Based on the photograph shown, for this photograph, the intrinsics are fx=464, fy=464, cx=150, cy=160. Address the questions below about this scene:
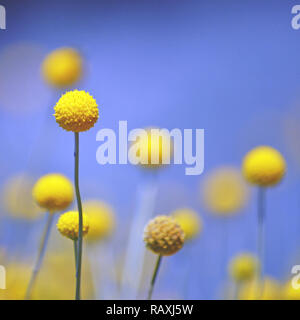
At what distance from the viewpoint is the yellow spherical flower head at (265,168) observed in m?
0.81

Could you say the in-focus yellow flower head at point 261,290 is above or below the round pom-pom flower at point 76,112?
below

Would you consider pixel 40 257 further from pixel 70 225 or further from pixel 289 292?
pixel 289 292

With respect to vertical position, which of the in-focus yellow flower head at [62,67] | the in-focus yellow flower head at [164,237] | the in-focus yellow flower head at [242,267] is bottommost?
the in-focus yellow flower head at [242,267]

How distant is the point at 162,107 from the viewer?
37.5 inches

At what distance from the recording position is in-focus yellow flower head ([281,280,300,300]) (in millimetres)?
896

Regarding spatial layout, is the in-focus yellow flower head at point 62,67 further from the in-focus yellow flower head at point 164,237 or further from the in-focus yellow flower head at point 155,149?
the in-focus yellow flower head at point 164,237

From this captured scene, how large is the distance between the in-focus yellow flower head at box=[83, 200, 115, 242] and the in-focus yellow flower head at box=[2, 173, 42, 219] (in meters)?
0.13

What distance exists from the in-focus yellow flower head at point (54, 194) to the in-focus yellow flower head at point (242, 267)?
377mm

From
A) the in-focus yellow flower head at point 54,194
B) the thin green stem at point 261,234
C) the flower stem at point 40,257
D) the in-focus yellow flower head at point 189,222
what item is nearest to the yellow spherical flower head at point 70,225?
the in-focus yellow flower head at point 54,194

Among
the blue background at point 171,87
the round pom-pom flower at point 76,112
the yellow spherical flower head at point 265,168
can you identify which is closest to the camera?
the round pom-pom flower at point 76,112

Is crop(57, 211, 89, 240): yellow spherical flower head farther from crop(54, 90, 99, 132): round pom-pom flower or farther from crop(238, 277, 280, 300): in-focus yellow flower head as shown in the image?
crop(238, 277, 280, 300): in-focus yellow flower head

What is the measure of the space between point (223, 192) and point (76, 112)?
44 cm

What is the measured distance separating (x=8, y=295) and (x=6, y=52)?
0.48m
